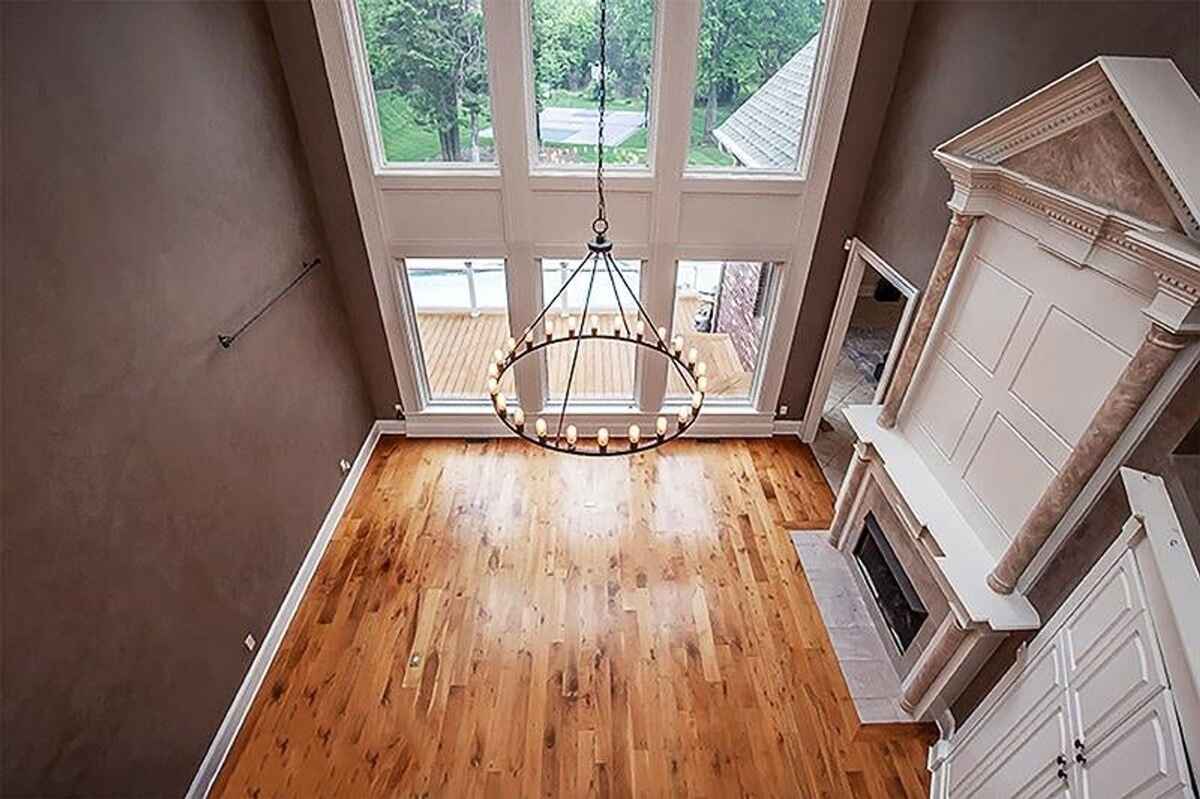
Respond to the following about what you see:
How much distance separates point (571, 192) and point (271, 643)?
3.84 meters

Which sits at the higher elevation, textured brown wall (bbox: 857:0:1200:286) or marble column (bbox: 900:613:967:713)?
textured brown wall (bbox: 857:0:1200:286)

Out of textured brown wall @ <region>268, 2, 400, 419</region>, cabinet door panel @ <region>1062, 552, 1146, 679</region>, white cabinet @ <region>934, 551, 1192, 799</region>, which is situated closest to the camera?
white cabinet @ <region>934, 551, 1192, 799</region>

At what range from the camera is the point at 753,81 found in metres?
4.28

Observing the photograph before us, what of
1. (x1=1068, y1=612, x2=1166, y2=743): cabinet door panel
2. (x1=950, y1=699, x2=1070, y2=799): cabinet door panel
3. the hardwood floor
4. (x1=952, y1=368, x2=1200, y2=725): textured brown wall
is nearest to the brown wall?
(x1=952, y1=368, x2=1200, y2=725): textured brown wall

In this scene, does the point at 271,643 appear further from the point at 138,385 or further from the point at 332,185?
the point at 332,185

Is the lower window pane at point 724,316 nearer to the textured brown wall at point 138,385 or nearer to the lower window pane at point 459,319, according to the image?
the lower window pane at point 459,319

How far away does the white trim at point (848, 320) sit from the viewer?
4.08 metres

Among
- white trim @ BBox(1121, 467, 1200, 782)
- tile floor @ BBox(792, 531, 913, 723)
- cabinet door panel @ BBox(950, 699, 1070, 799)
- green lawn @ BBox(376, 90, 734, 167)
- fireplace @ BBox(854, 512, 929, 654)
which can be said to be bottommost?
tile floor @ BBox(792, 531, 913, 723)

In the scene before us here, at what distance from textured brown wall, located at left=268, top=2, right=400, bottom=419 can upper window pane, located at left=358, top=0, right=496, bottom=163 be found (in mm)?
364

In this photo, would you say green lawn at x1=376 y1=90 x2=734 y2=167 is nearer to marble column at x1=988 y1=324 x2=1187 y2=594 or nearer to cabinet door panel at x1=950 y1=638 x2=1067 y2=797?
marble column at x1=988 y1=324 x2=1187 y2=594

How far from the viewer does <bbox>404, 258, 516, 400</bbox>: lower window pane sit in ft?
16.9

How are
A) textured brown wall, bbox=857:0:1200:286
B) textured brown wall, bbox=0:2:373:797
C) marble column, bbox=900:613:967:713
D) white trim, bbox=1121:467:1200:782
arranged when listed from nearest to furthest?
white trim, bbox=1121:467:1200:782 → textured brown wall, bbox=0:2:373:797 → textured brown wall, bbox=857:0:1200:286 → marble column, bbox=900:613:967:713

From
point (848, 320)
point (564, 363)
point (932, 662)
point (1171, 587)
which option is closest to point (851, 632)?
point (932, 662)

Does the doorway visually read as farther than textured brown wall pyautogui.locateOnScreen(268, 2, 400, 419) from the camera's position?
Yes
